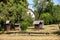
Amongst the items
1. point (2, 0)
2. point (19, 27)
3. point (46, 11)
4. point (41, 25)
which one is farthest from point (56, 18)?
point (2, 0)

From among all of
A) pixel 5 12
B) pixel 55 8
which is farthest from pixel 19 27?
pixel 55 8

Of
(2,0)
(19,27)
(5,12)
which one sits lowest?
(19,27)

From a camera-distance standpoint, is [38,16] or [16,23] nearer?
[16,23]

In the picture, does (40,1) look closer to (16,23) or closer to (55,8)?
(55,8)

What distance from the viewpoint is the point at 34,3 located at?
229ft

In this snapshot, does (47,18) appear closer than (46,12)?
Yes

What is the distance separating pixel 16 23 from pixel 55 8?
3970cm

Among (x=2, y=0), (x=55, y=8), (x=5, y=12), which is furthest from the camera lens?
(x=55, y=8)

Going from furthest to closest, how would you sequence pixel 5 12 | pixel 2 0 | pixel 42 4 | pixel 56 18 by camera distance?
pixel 56 18 < pixel 42 4 < pixel 2 0 < pixel 5 12

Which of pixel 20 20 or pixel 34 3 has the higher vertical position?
pixel 34 3

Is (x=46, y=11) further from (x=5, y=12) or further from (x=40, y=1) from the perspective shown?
(x=5, y=12)

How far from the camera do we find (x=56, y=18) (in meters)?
74.2

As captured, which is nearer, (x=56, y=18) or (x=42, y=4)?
(x=42, y=4)

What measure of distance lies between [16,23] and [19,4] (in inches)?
186
